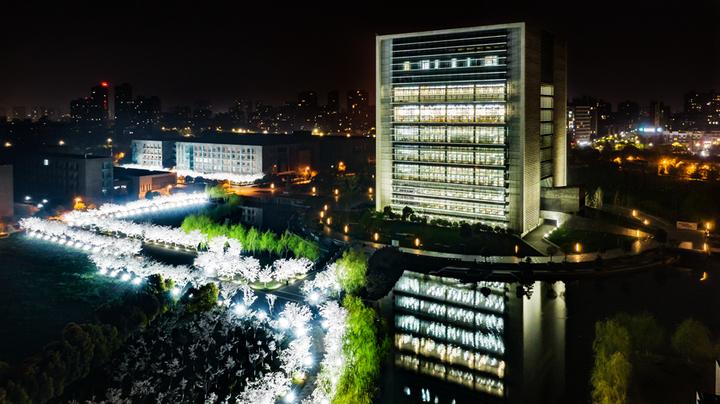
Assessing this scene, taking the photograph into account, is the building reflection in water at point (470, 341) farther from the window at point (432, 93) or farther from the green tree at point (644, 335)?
the window at point (432, 93)

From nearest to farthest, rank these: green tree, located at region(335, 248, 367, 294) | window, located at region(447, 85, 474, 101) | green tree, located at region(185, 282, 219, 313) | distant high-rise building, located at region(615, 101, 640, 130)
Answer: green tree, located at region(185, 282, 219, 313) → green tree, located at region(335, 248, 367, 294) → window, located at region(447, 85, 474, 101) → distant high-rise building, located at region(615, 101, 640, 130)

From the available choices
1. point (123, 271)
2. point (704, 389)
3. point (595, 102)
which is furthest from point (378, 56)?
point (595, 102)

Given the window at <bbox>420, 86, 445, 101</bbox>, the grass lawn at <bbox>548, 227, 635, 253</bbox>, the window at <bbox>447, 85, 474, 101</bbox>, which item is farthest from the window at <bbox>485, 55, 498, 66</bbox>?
the grass lawn at <bbox>548, 227, 635, 253</bbox>

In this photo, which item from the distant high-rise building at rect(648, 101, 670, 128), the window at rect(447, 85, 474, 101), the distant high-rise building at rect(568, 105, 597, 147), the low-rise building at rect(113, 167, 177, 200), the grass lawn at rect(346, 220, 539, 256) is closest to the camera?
the grass lawn at rect(346, 220, 539, 256)

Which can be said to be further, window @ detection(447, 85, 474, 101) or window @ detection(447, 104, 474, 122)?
window @ detection(447, 104, 474, 122)

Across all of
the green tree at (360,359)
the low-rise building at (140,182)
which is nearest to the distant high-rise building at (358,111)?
the low-rise building at (140,182)

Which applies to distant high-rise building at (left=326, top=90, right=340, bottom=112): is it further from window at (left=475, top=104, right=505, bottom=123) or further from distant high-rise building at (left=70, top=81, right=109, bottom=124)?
window at (left=475, top=104, right=505, bottom=123)

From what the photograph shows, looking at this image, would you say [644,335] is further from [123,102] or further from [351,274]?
[123,102]

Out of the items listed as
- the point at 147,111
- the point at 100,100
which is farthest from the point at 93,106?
the point at 147,111
